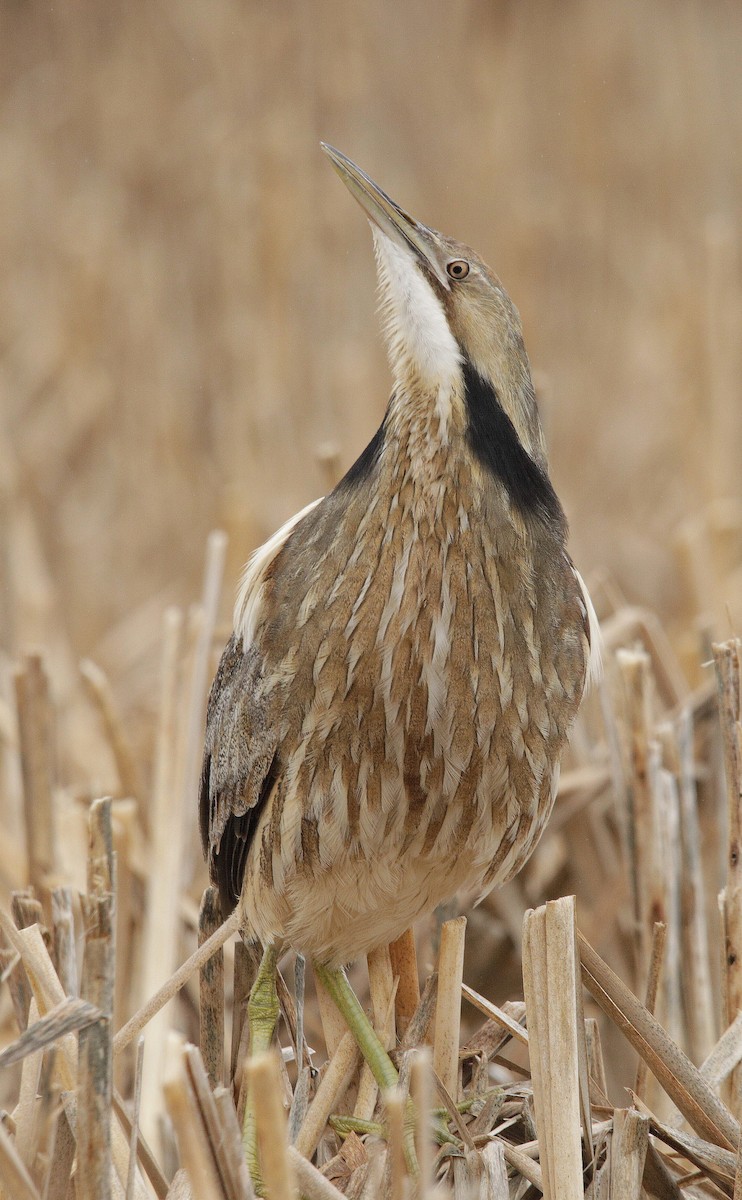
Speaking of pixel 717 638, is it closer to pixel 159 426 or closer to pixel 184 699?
pixel 184 699

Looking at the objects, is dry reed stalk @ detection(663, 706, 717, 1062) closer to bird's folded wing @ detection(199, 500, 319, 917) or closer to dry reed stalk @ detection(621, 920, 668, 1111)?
dry reed stalk @ detection(621, 920, 668, 1111)

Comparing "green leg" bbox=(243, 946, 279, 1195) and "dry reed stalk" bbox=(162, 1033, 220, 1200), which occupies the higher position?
"green leg" bbox=(243, 946, 279, 1195)

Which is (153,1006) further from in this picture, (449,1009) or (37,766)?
(37,766)

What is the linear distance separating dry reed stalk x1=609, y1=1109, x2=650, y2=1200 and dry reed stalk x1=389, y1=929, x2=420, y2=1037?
62cm

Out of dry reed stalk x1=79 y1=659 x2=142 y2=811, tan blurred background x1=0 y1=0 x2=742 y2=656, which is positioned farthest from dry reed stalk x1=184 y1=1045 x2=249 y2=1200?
tan blurred background x1=0 y1=0 x2=742 y2=656

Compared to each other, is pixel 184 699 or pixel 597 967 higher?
pixel 184 699

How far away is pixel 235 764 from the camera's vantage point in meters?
2.05

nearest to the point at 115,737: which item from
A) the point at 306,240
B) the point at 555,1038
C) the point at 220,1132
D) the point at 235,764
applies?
the point at 235,764

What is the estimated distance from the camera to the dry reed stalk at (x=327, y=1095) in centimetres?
179

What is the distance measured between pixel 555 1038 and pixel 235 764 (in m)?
0.70

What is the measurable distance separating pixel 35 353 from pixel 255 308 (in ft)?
2.43

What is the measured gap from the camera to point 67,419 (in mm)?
4734

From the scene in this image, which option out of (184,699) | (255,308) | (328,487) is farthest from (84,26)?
(184,699)

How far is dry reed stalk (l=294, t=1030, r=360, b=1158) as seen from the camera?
1.79 meters
